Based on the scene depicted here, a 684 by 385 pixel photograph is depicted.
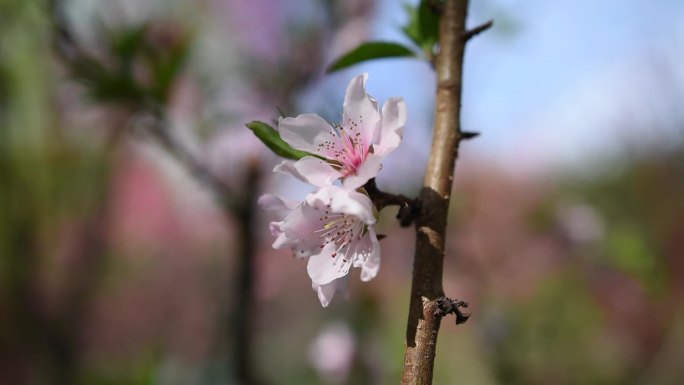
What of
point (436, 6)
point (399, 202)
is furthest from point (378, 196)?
point (436, 6)

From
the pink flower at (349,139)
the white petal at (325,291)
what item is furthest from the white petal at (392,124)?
the white petal at (325,291)

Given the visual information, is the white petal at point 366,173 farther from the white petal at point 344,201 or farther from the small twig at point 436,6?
the small twig at point 436,6

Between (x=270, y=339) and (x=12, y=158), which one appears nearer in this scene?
(x=12, y=158)

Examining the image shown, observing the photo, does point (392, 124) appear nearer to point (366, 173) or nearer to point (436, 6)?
point (366, 173)

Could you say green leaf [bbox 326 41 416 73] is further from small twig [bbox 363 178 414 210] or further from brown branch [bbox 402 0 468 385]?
small twig [bbox 363 178 414 210]

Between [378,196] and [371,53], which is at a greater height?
[371,53]

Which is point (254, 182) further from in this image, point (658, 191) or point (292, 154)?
point (658, 191)

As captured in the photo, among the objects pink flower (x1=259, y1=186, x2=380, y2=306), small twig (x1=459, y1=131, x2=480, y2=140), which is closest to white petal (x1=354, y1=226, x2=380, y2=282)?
pink flower (x1=259, y1=186, x2=380, y2=306)

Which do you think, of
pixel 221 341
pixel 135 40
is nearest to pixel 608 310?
pixel 221 341
